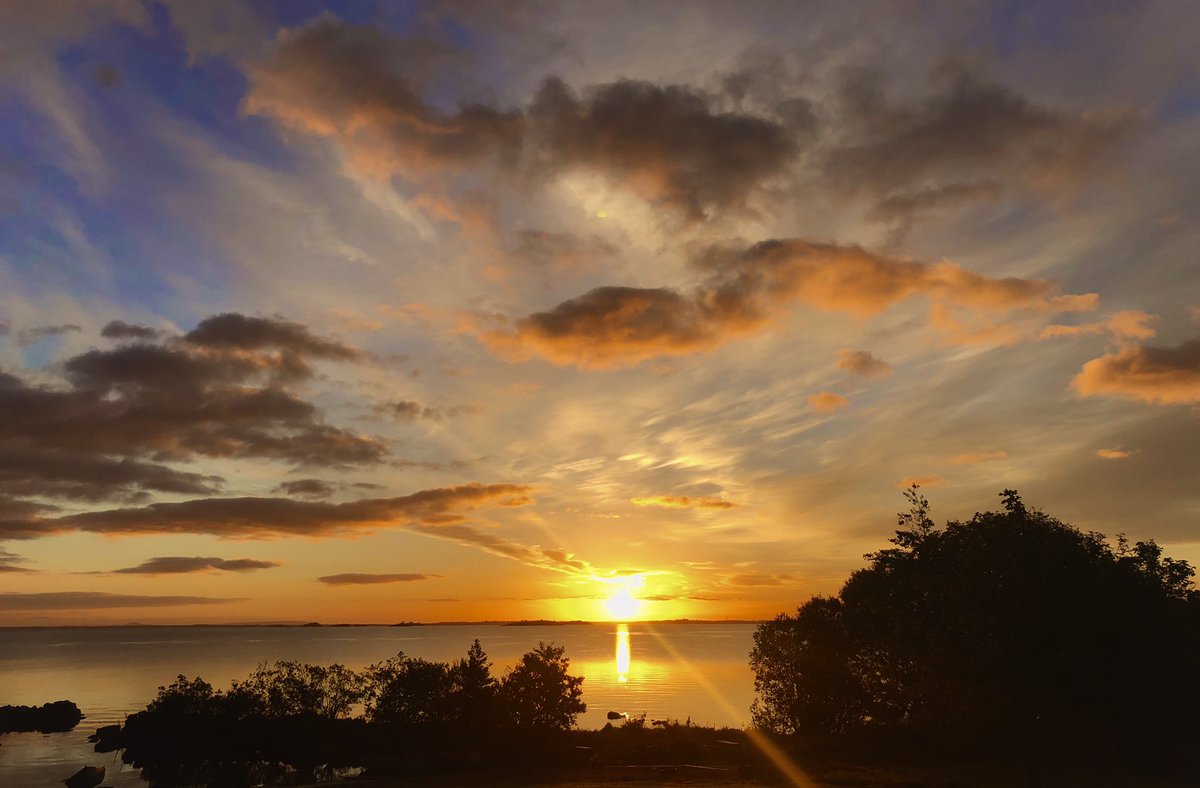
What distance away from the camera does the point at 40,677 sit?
194 m

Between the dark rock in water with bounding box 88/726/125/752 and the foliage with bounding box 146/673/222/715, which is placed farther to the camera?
the dark rock in water with bounding box 88/726/125/752

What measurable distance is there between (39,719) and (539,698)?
95641mm

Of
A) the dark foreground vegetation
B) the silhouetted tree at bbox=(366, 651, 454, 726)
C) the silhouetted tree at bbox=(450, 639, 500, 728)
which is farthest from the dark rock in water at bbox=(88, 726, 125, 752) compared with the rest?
the silhouetted tree at bbox=(450, 639, 500, 728)

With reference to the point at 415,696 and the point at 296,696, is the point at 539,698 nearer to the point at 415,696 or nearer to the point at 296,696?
the point at 415,696

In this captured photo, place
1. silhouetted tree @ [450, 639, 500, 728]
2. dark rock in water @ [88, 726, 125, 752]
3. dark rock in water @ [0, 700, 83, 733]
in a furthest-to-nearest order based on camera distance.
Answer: dark rock in water @ [0, 700, 83, 733] → dark rock in water @ [88, 726, 125, 752] → silhouetted tree @ [450, 639, 500, 728]

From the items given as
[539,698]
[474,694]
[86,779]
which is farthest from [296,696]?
[539,698]

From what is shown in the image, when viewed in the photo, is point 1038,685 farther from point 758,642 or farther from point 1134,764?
point 758,642

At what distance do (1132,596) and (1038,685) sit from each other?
9117 mm

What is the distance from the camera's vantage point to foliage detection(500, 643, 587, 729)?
6488 centimetres

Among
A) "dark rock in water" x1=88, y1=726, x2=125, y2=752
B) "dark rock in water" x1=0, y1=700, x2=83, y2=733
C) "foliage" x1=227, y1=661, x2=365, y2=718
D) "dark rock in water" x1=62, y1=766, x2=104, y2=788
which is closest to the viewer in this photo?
"dark rock in water" x1=62, y1=766, x2=104, y2=788

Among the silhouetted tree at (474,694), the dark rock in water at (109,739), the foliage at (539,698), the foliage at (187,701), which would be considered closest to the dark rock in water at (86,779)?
the foliage at (187,701)

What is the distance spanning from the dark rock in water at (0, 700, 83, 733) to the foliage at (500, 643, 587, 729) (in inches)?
3449

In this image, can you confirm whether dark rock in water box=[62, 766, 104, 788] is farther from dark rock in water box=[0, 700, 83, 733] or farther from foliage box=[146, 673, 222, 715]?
dark rock in water box=[0, 700, 83, 733]

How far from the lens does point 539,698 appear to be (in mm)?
65250
